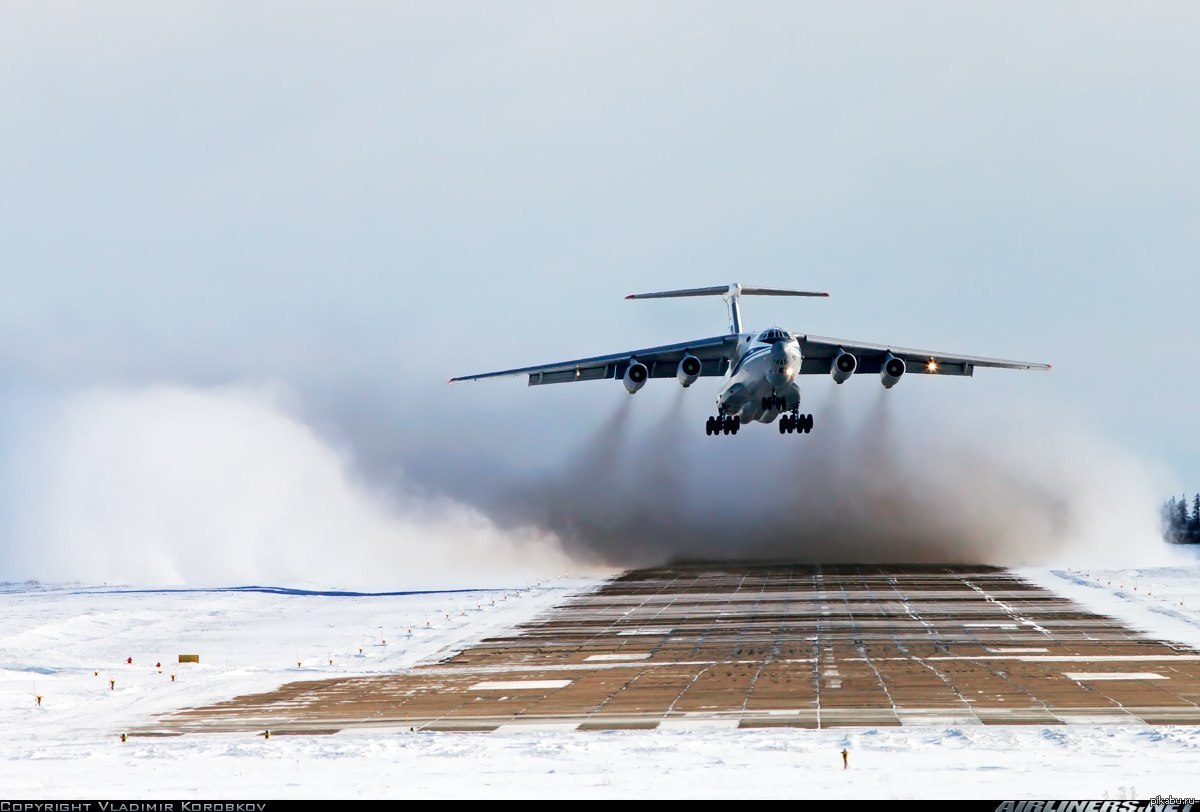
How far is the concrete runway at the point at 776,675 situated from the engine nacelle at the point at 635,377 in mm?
7463

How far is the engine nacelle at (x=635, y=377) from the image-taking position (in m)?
47.7

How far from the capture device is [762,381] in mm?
45562

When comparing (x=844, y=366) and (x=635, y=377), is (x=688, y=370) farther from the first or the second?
(x=844, y=366)

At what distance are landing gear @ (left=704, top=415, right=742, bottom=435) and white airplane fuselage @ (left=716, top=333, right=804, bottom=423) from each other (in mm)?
1161

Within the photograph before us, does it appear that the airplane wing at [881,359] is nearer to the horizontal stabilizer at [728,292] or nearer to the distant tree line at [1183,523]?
the horizontal stabilizer at [728,292]

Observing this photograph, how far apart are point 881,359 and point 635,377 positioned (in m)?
11.8

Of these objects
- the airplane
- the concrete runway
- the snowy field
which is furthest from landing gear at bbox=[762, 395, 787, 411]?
the snowy field

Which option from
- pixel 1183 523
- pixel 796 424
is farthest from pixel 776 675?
pixel 1183 523

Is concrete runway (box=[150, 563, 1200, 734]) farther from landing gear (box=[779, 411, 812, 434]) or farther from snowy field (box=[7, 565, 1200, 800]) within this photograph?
landing gear (box=[779, 411, 812, 434])

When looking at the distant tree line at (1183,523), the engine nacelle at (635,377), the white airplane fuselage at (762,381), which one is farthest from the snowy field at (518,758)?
the distant tree line at (1183,523)

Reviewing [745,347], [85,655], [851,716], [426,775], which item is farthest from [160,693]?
[745,347]

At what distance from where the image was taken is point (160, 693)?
1198 inches

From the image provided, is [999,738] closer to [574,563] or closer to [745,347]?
[745,347]

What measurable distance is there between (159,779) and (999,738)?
12.7m
